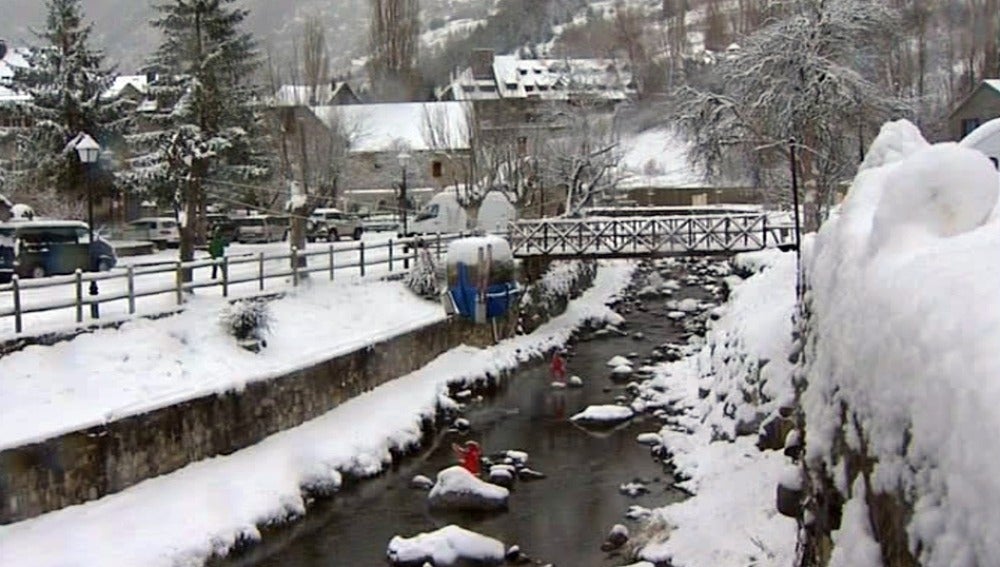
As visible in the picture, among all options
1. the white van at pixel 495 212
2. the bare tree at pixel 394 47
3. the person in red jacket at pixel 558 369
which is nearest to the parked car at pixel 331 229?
the white van at pixel 495 212

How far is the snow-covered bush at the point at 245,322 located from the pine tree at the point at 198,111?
12565mm

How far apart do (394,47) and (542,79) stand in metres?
13.9

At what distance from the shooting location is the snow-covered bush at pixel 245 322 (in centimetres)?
1794

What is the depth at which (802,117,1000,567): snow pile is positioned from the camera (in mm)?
3588

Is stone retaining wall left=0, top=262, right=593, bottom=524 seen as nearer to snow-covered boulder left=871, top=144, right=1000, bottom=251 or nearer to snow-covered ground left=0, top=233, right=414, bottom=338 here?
snow-covered ground left=0, top=233, right=414, bottom=338

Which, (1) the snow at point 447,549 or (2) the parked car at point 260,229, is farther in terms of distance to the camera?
(2) the parked car at point 260,229

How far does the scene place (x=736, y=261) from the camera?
34.5 m

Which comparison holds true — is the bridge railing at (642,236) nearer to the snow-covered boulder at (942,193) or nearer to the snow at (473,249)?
the snow at (473,249)

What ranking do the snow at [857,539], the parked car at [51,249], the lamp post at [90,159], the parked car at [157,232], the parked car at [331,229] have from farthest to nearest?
the parked car at [331,229] → the parked car at [157,232] → the parked car at [51,249] → the lamp post at [90,159] → the snow at [857,539]

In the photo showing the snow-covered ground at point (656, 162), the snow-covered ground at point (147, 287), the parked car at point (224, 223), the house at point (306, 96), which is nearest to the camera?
the snow-covered ground at point (147, 287)

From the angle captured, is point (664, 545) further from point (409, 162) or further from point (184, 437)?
point (409, 162)

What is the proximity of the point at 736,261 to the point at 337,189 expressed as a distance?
23138mm

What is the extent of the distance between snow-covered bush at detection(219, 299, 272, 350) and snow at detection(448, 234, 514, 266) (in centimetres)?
832

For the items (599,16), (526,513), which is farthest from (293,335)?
(599,16)
